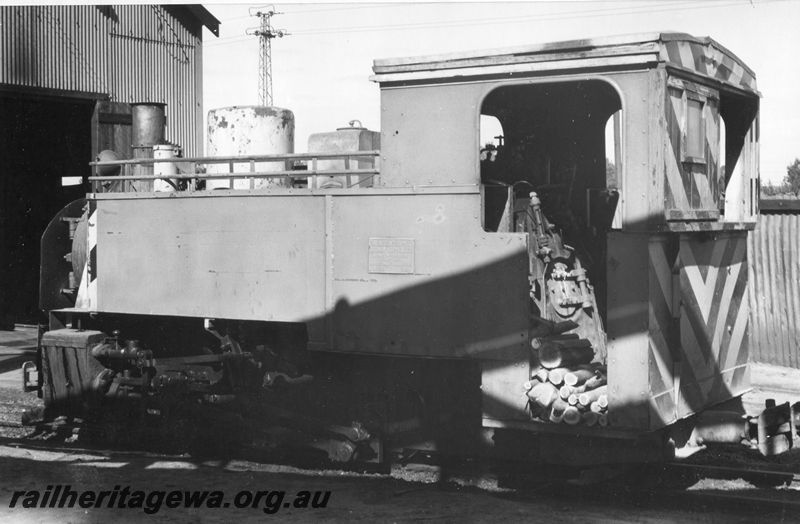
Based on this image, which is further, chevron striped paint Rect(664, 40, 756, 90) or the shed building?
the shed building

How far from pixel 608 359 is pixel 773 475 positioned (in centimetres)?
197

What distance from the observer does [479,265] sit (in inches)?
237

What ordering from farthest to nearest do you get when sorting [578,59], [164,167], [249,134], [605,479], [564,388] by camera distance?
[164,167]
[249,134]
[605,479]
[564,388]
[578,59]

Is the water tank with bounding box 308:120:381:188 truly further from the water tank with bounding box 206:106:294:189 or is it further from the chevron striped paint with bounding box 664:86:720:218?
the chevron striped paint with bounding box 664:86:720:218

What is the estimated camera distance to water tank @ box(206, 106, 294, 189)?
7.84 m

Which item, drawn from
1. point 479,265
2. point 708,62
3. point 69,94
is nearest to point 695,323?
point 479,265

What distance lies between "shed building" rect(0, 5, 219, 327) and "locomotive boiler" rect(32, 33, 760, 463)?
8.47 metres

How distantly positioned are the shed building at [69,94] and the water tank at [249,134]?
7.86 m

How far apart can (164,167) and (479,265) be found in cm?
357

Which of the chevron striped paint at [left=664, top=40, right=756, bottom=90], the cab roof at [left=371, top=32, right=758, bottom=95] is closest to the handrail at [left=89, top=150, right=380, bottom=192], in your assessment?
the cab roof at [left=371, top=32, right=758, bottom=95]

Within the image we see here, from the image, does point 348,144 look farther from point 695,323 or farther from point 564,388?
point 695,323

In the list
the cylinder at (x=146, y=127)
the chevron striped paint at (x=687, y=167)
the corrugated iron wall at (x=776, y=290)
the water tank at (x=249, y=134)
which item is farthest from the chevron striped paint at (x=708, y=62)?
the corrugated iron wall at (x=776, y=290)

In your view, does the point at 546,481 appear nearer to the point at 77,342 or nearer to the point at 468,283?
the point at 468,283

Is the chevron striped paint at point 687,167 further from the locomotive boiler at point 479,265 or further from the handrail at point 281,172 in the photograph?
the handrail at point 281,172
